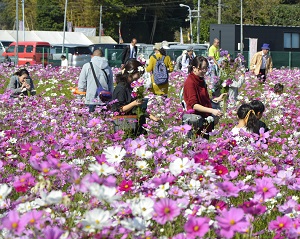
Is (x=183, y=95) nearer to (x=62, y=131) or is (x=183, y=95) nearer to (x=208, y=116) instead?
(x=208, y=116)

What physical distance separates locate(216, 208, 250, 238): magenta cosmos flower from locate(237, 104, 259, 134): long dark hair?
4009 mm

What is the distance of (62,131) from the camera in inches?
272

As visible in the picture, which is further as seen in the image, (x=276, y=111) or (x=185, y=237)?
(x=276, y=111)

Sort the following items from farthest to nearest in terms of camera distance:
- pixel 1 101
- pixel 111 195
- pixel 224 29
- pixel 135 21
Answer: pixel 135 21, pixel 224 29, pixel 1 101, pixel 111 195

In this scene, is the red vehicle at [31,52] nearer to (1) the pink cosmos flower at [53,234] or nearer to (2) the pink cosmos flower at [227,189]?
(2) the pink cosmos flower at [227,189]

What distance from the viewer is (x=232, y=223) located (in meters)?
2.58

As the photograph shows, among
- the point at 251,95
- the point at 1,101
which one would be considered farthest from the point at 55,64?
the point at 1,101

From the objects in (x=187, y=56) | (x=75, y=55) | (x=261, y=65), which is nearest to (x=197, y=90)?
(x=261, y=65)

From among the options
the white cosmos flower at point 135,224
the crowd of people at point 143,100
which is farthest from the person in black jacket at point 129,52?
the white cosmos flower at point 135,224

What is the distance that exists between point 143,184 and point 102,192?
1.43 metres

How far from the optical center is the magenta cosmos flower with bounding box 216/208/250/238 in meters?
2.56

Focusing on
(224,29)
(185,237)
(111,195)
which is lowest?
(185,237)

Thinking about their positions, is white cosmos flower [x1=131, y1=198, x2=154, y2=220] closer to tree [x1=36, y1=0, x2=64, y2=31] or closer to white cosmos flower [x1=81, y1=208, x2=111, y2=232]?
white cosmos flower [x1=81, y1=208, x2=111, y2=232]

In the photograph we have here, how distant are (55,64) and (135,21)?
166 feet
